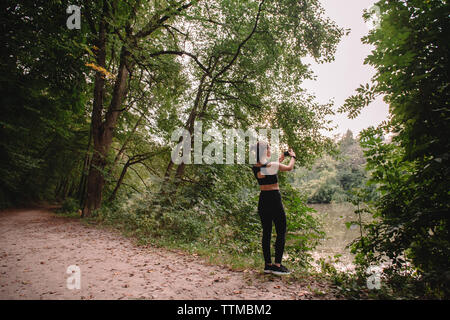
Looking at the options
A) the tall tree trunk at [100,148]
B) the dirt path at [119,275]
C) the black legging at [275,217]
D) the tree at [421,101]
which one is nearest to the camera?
the tree at [421,101]

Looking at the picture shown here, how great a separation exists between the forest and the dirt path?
0.73 meters

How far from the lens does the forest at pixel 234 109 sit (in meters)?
2.50

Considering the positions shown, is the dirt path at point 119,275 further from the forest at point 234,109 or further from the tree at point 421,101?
the tree at point 421,101

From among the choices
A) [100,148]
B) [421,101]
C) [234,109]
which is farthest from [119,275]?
[234,109]

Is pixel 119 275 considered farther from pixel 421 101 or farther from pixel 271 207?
pixel 421 101

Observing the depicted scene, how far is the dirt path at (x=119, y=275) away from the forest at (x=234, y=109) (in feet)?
2.40

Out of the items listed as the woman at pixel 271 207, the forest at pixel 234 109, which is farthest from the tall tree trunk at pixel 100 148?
the woman at pixel 271 207

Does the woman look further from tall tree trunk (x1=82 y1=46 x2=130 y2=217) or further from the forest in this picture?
tall tree trunk (x1=82 y1=46 x2=130 y2=217)

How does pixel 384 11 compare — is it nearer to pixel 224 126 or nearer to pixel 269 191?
pixel 269 191

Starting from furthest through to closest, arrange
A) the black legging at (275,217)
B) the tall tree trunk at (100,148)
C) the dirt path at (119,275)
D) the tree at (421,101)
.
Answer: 1. the tall tree trunk at (100,148)
2. the black legging at (275,217)
3. the dirt path at (119,275)
4. the tree at (421,101)

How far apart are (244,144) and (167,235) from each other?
5337 mm

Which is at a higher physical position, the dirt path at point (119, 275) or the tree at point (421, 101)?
the tree at point (421, 101)

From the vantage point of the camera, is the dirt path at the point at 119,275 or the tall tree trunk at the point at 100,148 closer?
the dirt path at the point at 119,275

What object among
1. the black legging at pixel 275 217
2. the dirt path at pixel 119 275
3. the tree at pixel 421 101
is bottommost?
the dirt path at pixel 119 275
